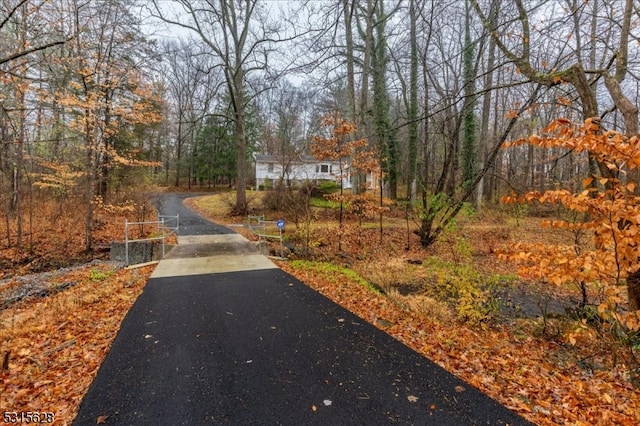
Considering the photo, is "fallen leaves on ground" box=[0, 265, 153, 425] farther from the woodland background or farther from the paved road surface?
the woodland background

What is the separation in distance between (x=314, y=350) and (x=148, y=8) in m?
14.9

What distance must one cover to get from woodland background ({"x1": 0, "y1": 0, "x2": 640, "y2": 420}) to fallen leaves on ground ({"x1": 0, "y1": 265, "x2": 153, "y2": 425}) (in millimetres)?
3194

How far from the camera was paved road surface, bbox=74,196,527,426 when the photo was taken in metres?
2.62

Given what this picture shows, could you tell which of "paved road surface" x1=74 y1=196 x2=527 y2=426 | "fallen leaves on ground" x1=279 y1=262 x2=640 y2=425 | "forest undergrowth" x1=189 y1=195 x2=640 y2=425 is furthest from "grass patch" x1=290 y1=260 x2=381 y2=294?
"paved road surface" x1=74 y1=196 x2=527 y2=426

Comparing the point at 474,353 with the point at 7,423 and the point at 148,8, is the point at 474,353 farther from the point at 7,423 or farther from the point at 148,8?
the point at 148,8

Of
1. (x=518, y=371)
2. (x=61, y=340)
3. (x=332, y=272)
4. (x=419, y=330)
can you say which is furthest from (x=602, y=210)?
(x=61, y=340)

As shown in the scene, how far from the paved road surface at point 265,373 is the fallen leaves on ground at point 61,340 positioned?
194 mm

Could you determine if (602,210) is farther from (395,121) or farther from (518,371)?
(395,121)

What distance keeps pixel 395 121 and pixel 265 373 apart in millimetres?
9709

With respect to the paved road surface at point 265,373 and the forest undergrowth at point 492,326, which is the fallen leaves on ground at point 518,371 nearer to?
the forest undergrowth at point 492,326

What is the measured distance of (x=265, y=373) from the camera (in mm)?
3211

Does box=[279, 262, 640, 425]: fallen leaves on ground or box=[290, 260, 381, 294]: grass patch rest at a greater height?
box=[290, 260, 381, 294]: grass patch

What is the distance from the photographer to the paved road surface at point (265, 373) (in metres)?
2.62

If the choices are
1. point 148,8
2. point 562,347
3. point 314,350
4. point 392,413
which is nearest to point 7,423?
point 314,350
